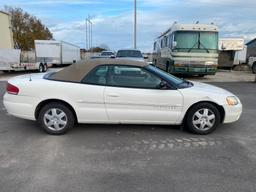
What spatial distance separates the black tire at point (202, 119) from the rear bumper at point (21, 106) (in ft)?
9.56

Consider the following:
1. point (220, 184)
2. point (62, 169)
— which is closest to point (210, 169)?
point (220, 184)

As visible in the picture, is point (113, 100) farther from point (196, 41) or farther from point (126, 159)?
point (196, 41)

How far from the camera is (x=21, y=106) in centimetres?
565

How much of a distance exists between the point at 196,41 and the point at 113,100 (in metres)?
11.5

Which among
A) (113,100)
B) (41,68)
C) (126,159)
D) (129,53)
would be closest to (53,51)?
(41,68)

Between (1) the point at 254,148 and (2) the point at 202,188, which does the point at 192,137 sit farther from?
(2) the point at 202,188

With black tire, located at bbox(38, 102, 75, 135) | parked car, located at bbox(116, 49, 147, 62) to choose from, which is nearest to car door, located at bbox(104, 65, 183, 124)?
black tire, located at bbox(38, 102, 75, 135)

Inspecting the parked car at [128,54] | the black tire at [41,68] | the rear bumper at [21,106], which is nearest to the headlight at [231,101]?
the rear bumper at [21,106]

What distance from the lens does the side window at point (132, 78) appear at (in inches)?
222

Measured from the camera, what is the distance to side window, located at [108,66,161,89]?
564 cm

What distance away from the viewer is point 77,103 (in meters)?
5.58

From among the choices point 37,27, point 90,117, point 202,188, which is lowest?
point 202,188

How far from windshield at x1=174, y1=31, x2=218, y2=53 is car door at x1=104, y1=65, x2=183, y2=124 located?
35.6ft

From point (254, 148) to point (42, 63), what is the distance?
70.3 feet
